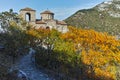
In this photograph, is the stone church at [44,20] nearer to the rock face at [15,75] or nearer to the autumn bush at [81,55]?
the autumn bush at [81,55]

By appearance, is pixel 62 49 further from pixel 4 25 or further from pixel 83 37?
pixel 83 37

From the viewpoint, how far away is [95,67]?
73.1 meters

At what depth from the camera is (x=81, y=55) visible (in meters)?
71.3

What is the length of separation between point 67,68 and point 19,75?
14268 millimetres

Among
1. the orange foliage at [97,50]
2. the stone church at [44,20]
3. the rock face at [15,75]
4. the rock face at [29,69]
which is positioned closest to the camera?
the rock face at [15,75]

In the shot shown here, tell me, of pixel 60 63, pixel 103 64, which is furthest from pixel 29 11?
pixel 60 63

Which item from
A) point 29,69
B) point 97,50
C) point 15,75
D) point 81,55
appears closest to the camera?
point 15,75

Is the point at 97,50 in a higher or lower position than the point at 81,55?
higher

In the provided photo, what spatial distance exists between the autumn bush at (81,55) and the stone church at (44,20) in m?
3.08

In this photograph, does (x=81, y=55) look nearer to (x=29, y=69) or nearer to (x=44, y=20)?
(x=29, y=69)

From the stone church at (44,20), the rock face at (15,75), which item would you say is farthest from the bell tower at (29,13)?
the rock face at (15,75)

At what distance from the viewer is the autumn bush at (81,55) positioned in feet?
210

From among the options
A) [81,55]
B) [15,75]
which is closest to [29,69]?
[81,55]

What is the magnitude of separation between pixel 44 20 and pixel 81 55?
22.5m
